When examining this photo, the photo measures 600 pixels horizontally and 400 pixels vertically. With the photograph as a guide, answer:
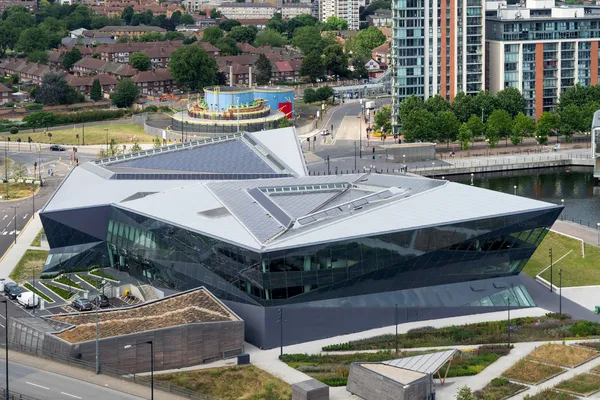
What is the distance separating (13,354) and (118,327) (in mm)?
7459

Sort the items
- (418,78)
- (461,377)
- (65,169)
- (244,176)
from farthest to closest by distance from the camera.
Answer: (418,78) → (65,169) → (244,176) → (461,377)

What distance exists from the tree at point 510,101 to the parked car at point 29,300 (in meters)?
95.7

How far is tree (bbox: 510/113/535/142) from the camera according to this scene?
7018 inches

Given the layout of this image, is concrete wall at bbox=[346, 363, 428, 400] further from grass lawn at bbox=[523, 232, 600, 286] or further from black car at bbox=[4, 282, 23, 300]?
black car at bbox=[4, 282, 23, 300]

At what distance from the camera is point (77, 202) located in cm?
11612

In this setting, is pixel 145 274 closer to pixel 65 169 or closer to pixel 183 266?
pixel 183 266

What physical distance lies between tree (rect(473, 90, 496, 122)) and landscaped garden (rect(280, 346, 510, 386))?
3671 inches

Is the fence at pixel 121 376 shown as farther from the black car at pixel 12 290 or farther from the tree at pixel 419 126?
the tree at pixel 419 126

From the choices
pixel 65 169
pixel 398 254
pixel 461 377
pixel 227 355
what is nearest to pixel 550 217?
pixel 398 254

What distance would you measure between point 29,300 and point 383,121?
9329 centimetres

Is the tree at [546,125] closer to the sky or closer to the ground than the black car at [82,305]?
closer to the sky

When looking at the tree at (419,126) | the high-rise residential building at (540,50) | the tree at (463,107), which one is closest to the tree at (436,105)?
the tree at (463,107)

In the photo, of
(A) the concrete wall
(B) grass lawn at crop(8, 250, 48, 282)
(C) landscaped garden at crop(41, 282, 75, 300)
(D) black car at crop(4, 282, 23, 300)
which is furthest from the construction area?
(B) grass lawn at crop(8, 250, 48, 282)

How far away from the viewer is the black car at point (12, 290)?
108 m
